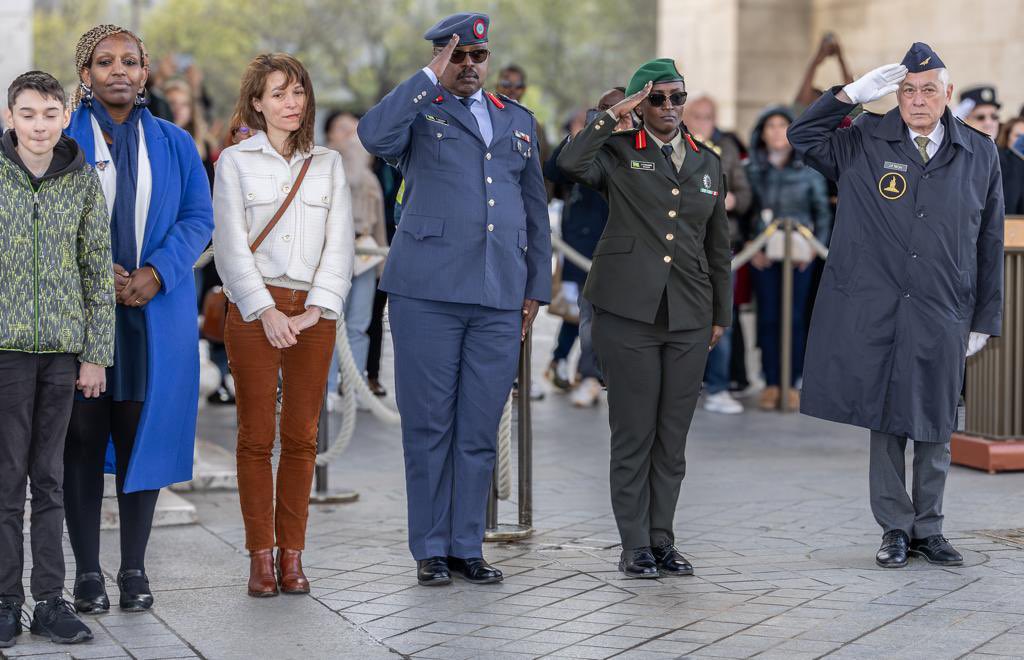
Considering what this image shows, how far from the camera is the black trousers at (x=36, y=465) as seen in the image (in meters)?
5.34

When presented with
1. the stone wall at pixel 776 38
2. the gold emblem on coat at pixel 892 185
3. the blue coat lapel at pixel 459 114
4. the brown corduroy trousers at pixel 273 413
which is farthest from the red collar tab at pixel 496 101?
the stone wall at pixel 776 38

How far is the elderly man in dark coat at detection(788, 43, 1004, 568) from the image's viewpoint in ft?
21.3

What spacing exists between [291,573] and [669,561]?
1.46 m

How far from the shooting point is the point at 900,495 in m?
6.60

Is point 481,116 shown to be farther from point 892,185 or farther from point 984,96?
point 984,96

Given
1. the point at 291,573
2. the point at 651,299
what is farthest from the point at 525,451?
the point at 291,573

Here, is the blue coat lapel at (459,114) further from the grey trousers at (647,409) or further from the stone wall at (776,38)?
the stone wall at (776,38)

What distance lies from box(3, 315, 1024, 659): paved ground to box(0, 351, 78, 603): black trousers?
8.9 inches

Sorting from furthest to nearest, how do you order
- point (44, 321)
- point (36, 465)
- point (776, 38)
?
point (776, 38) < point (36, 465) < point (44, 321)

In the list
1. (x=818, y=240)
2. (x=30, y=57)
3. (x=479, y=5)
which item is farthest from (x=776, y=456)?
(x=479, y=5)

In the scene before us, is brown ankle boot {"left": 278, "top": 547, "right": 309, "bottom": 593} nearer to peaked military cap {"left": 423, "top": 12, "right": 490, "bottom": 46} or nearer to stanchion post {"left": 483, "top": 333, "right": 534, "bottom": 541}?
stanchion post {"left": 483, "top": 333, "right": 534, "bottom": 541}

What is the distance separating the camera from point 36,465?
5438mm

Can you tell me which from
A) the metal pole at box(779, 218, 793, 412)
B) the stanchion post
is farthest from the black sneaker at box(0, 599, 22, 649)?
the metal pole at box(779, 218, 793, 412)

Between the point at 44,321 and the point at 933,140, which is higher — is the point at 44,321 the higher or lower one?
the lower one
